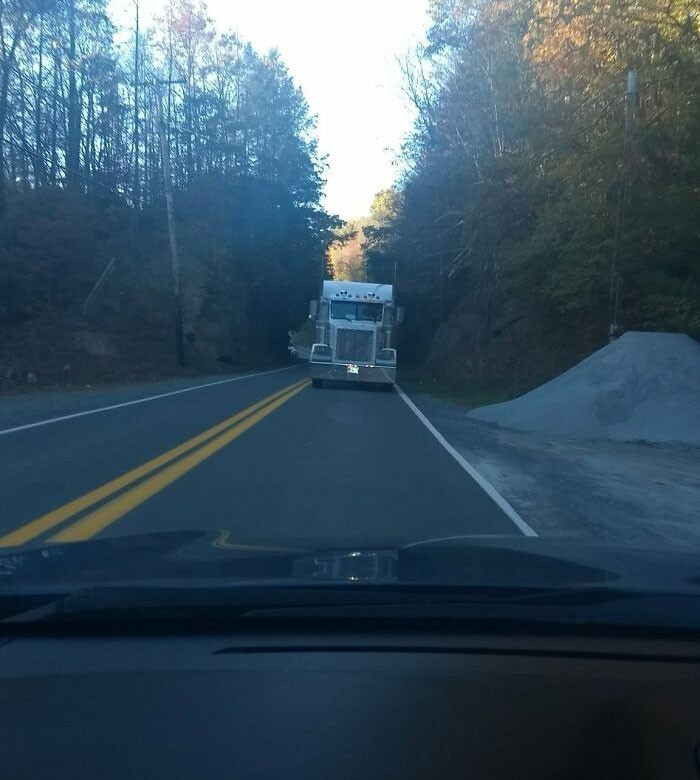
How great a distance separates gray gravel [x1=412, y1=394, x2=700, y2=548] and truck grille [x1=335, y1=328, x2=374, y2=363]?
40.0ft

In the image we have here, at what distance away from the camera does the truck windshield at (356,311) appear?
3341 centimetres

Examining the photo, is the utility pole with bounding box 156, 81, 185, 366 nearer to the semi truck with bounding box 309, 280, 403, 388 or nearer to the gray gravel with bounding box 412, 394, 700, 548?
the semi truck with bounding box 309, 280, 403, 388

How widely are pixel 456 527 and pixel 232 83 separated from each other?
57279 mm

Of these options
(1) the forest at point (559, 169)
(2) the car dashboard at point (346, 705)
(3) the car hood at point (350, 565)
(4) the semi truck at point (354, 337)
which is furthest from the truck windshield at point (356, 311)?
(2) the car dashboard at point (346, 705)

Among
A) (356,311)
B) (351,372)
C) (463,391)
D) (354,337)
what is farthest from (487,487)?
(463,391)

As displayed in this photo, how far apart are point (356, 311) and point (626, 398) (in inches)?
551

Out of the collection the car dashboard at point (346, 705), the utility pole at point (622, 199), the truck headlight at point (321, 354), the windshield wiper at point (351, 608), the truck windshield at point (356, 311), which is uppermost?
the utility pole at point (622, 199)

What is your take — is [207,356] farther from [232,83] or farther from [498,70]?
[498,70]

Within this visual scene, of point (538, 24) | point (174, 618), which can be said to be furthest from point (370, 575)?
point (538, 24)

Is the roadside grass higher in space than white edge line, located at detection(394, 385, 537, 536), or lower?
lower

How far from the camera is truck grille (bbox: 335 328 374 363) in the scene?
107 ft

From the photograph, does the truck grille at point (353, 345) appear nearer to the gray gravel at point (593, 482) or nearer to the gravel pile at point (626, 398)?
the gravel pile at point (626, 398)

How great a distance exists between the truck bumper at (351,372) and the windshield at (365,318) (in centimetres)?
10

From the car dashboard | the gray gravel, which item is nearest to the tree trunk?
the gray gravel
